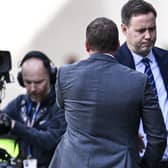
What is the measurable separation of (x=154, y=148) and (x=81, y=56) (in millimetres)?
3480

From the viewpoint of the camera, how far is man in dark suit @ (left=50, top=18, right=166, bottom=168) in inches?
123

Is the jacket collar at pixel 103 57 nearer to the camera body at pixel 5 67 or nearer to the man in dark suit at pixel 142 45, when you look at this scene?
the man in dark suit at pixel 142 45

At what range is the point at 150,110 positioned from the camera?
3.12m

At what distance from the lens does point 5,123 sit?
12.8 ft

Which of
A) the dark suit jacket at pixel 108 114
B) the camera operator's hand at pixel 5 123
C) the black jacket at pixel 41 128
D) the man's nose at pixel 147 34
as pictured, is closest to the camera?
the dark suit jacket at pixel 108 114

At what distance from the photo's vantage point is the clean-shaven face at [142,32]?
142 inches

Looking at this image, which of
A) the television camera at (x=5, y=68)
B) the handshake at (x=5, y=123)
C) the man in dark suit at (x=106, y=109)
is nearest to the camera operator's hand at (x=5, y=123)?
the handshake at (x=5, y=123)

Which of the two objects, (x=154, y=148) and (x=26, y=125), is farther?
(x=26, y=125)

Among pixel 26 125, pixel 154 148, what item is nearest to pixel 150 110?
pixel 154 148

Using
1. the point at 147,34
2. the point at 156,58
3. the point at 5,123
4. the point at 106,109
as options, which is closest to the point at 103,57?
the point at 106,109

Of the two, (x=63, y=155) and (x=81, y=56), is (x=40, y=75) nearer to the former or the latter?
(x=63, y=155)

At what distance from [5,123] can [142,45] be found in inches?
36.3

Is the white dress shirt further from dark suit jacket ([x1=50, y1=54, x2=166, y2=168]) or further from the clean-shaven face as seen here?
dark suit jacket ([x1=50, y1=54, x2=166, y2=168])

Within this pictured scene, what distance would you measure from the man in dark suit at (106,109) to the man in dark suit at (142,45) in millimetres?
424
